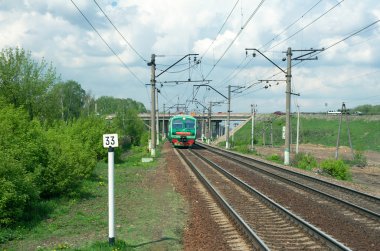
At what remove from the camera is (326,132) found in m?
102

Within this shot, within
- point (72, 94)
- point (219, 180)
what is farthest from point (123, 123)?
point (219, 180)

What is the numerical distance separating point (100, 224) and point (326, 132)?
95.8 m

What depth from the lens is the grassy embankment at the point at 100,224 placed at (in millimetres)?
9336

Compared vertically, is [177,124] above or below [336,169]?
above

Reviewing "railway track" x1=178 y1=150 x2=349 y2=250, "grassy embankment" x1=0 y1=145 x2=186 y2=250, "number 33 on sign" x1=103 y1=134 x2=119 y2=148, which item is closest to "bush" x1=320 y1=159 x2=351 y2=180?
"railway track" x1=178 y1=150 x2=349 y2=250

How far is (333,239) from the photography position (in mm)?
9203

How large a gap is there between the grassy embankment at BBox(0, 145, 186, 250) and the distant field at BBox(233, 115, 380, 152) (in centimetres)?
6435

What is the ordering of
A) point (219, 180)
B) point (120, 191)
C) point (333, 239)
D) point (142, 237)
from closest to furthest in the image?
point (333, 239), point (142, 237), point (120, 191), point (219, 180)

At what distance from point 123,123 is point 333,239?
226 ft

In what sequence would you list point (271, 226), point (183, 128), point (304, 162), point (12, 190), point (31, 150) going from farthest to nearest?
point (183, 128), point (304, 162), point (31, 150), point (271, 226), point (12, 190)

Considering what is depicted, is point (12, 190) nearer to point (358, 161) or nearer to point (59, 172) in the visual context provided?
point (59, 172)

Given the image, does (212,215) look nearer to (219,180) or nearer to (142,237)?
(142,237)

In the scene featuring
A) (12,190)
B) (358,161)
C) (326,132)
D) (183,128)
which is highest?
(183,128)

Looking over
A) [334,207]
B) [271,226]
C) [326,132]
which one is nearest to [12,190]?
[271,226]
